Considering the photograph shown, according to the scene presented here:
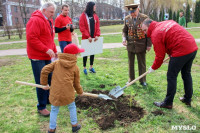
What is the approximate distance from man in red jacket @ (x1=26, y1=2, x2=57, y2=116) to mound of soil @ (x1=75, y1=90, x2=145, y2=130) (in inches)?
35.2

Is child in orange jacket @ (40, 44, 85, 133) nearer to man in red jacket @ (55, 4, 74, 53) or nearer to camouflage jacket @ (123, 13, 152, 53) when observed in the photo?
camouflage jacket @ (123, 13, 152, 53)

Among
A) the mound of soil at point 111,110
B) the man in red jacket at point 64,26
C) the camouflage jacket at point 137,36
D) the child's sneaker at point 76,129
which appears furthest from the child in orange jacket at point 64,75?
the man in red jacket at point 64,26

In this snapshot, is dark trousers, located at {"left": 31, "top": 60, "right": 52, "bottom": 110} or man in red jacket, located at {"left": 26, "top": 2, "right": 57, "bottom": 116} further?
dark trousers, located at {"left": 31, "top": 60, "right": 52, "bottom": 110}

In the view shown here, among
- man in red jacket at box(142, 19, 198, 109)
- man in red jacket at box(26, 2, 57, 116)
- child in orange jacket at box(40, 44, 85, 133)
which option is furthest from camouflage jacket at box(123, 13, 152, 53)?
child in orange jacket at box(40, 44, 85, 133)

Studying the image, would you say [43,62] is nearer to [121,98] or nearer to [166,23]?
[121,98]

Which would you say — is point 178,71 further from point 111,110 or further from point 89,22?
point 89,22

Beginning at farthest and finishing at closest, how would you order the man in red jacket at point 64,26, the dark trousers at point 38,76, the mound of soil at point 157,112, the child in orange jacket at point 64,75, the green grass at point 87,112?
the man in red jacket at point 64,26 < the mound of soil at point 157,112 < the dark trousers at point 38,76 < the green grass at point 87,112 < the child in orange jacket at point 64,75

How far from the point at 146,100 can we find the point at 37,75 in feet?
7.95

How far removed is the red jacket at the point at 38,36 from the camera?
3084 mm

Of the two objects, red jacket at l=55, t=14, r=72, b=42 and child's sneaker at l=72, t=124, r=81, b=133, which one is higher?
red jacket at l=55, t=14, r=72, b=42

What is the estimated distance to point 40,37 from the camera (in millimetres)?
3229

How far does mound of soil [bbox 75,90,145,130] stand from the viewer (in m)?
3.21

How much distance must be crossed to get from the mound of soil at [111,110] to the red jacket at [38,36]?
4.49 feet

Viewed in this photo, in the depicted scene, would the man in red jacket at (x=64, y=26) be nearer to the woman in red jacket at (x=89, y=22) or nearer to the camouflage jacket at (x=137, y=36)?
the woman in red jacket at (x=89, y=22)
